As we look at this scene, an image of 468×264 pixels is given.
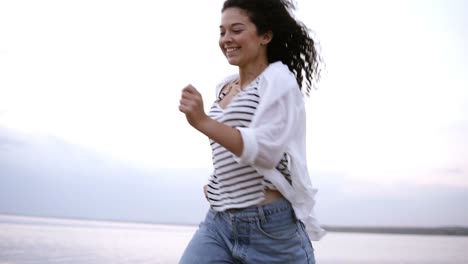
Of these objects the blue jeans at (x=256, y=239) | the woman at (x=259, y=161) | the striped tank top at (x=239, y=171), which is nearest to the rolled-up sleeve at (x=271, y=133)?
the woman at (x=259, y=161)

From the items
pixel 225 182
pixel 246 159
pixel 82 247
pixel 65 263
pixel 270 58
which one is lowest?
pixel 82 247

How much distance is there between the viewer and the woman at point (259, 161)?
243 centimetres

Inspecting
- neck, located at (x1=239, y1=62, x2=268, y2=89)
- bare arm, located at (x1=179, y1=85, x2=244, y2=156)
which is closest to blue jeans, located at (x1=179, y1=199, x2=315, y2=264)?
bare arm, located at (x1=179, y1=85, x2=244, y2=156)

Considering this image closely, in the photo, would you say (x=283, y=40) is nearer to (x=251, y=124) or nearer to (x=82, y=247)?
(x=251, y=124)

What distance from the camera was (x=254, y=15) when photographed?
8.96 feet

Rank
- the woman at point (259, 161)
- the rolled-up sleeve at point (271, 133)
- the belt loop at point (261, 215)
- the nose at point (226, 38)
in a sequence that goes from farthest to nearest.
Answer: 1. the nose at point (226, 38)
2. the belt loop at point (261, 215)
3. the woman at point (259, 161)
4. the rolled-up sleeve at point (271, 133)

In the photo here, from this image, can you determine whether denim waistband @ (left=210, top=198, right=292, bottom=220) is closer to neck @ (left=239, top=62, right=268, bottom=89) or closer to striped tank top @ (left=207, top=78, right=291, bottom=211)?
striped tank top @ (left=207, top=78, right=291, bottom=211)

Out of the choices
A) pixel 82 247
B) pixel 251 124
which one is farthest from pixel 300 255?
pixel 82 247

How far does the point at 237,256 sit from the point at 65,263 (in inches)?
240

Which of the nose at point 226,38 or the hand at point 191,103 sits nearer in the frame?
Result: the hand at point 191,103

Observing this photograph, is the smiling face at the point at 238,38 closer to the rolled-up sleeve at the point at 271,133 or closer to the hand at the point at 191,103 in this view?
the rolled-up sleeve at the point at 271,133

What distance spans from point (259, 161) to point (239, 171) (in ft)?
0.79

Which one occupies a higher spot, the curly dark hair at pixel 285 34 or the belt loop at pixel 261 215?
the curly dark hair at pixel 285 34

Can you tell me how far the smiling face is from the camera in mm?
2703
